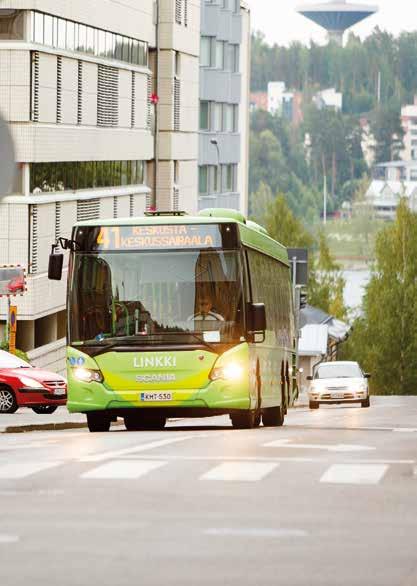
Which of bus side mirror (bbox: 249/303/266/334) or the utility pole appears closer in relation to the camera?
bus side mirror (bbox: 249/303/266/334)

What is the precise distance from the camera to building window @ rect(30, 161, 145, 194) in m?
56.6

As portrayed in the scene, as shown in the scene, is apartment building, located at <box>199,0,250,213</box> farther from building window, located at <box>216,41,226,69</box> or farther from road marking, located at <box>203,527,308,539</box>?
road marking, located at <box>203,527,308,539</box>

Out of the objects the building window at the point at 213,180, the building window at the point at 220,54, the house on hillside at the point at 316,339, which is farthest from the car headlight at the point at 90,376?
the house on hillside at the point at 316,339

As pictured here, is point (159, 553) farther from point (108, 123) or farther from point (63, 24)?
point (108, 123)

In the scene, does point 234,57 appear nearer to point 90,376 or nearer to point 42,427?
point 42,427

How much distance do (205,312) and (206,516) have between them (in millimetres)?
13371

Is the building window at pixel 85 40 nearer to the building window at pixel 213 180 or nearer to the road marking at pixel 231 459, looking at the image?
the building window at pixel 213 180

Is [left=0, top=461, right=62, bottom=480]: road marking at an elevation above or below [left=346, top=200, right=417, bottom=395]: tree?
above

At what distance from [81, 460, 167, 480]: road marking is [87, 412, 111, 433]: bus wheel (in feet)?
31.9

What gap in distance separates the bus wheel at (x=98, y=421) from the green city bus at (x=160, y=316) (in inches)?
13.9

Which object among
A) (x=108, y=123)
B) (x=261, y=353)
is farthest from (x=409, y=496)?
(x=108, y=123)

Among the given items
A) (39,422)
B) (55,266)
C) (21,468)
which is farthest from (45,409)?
(21,468)

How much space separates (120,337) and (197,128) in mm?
58663

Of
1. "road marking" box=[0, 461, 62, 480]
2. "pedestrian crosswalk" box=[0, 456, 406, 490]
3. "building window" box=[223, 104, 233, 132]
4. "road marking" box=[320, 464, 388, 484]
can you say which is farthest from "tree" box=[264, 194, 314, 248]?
"road marking" box=[0, 461, 62, 480]
